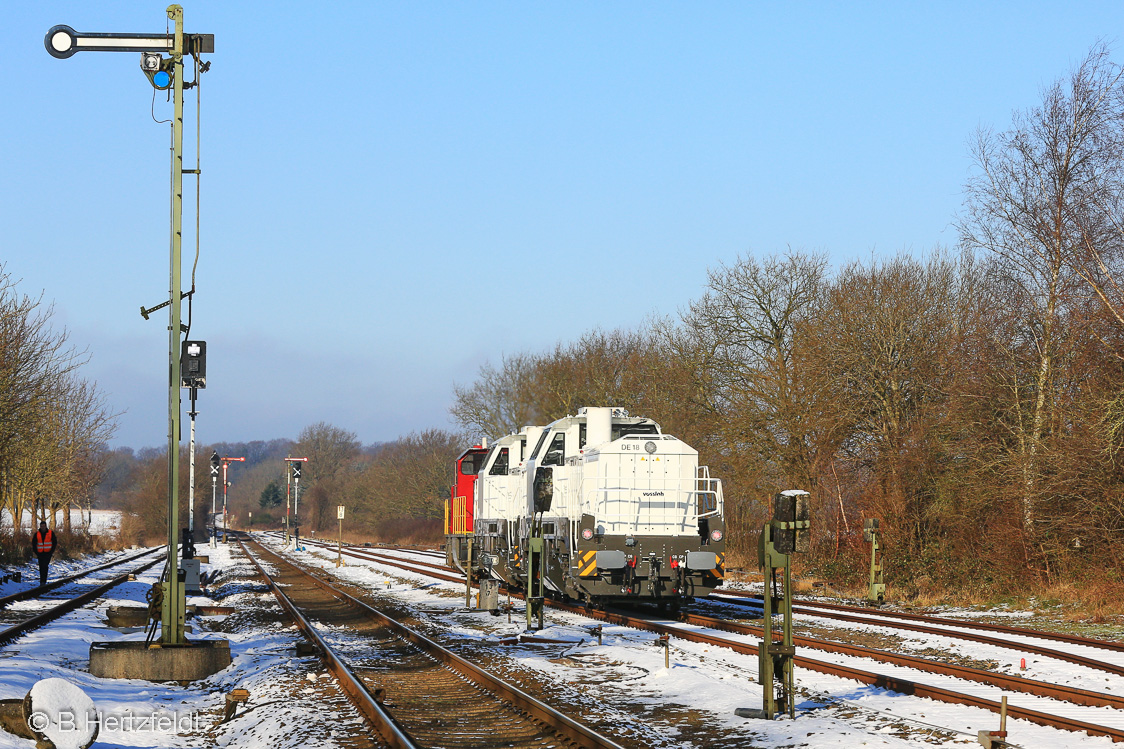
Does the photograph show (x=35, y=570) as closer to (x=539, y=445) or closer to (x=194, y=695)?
(x=539, y=445)

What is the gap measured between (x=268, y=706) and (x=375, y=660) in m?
3.58

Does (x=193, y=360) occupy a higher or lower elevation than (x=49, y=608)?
higher

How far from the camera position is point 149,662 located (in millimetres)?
13359

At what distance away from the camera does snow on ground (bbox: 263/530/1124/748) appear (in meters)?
9.29

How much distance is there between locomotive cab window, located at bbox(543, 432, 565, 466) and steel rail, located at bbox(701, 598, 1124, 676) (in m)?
5.81

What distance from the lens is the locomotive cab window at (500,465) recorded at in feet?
87.6

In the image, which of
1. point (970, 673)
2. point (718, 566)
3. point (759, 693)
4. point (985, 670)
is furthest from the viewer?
point (718, 566)

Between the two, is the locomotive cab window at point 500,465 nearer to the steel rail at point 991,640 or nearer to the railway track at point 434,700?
the steel rail at point 991,640

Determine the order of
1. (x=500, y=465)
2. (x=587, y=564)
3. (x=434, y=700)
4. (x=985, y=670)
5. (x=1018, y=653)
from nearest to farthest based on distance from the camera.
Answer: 1. (x=434, y=700)
2. (x=985, y=670)
3. (x=1018, y=653)
4. (x=587, y=564)
5. (x=500, y=465)

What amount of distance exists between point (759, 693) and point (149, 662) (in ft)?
24.8

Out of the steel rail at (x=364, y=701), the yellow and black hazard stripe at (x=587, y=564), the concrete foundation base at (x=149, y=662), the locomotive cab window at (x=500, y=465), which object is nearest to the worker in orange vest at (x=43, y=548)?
the locomotive cab window at (x=500, y=465)

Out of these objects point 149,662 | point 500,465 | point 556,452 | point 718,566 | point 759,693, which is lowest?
point 759,693

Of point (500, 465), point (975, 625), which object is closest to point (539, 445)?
point (500, 465)

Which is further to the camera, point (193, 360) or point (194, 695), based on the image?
point (193, 360)
